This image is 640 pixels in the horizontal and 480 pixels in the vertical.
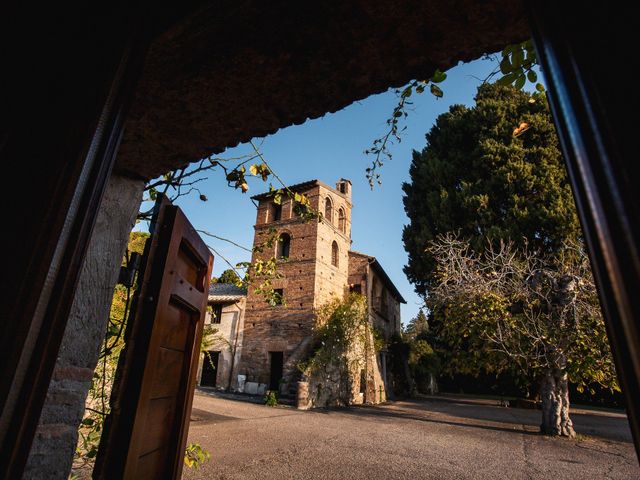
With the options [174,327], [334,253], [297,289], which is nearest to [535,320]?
[174,327]

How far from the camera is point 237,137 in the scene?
199 cm

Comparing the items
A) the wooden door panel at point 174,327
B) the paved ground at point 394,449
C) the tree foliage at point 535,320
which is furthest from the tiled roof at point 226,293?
the wooden door panel at point 174,327

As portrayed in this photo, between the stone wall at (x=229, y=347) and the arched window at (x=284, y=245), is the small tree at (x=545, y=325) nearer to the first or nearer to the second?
the arched window at (x=284, y=245)

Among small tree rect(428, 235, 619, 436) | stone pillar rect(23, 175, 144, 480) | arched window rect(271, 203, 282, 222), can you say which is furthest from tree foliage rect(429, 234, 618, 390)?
arched window rect(271, 203, 282, 222)

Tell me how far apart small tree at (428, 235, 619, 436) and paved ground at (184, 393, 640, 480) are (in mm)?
1294

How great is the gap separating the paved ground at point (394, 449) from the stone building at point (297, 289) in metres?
5.53

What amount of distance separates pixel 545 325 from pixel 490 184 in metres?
9.93

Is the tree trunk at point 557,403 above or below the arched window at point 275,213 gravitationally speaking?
below

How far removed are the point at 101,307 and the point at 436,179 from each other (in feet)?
61.0

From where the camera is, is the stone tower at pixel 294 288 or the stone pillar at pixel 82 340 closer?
the stone pillar at pixel 82 340

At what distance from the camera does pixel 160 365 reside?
7.09 ft

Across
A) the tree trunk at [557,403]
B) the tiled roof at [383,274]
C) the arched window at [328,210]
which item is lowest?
the tree trunk at [557,403]

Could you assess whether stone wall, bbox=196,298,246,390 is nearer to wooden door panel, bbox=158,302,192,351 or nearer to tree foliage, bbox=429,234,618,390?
tree foliage, bbox=429,234,618,390

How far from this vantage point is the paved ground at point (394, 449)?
16.3 feet
